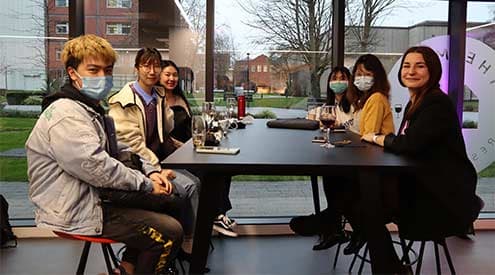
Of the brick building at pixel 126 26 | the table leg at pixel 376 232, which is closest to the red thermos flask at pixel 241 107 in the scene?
the brick building at pixel 126 26

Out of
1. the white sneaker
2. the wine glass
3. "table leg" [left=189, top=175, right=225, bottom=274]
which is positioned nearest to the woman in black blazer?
"table leg" [left=189, top=175, right=225, bottom=274]

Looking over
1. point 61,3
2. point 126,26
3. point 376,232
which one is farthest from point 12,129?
point 376,232

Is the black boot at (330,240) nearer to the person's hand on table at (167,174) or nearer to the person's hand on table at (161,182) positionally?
the person's hand on table at (167,174)

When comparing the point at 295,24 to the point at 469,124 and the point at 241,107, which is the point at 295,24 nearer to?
the point at 241,107

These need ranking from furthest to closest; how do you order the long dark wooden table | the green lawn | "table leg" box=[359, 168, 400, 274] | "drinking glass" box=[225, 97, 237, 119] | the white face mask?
the green lawn < "drinking glass" box=[225, 97, 237, 119] < the white face mask < "table leg" box=[359, 168, 400, 274] < the long dark wooden table

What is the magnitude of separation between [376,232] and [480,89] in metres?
2.79

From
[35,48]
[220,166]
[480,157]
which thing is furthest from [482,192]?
[35,48]

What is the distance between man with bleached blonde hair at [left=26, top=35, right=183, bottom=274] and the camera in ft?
5.45

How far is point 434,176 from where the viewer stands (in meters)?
1.81

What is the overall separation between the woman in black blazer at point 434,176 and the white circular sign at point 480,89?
6.90ft

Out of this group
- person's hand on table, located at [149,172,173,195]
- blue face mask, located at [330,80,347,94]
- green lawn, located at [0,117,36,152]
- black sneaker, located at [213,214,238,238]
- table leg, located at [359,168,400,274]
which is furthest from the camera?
green lawn, located at [0,117,36,152]

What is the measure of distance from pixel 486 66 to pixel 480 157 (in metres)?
0.78

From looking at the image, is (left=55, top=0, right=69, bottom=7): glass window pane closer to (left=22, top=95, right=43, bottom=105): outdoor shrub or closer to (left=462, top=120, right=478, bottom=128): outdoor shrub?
(left=22, top=95, right=43, bottom=105): outdoor shrub

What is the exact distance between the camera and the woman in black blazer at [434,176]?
1798mm
